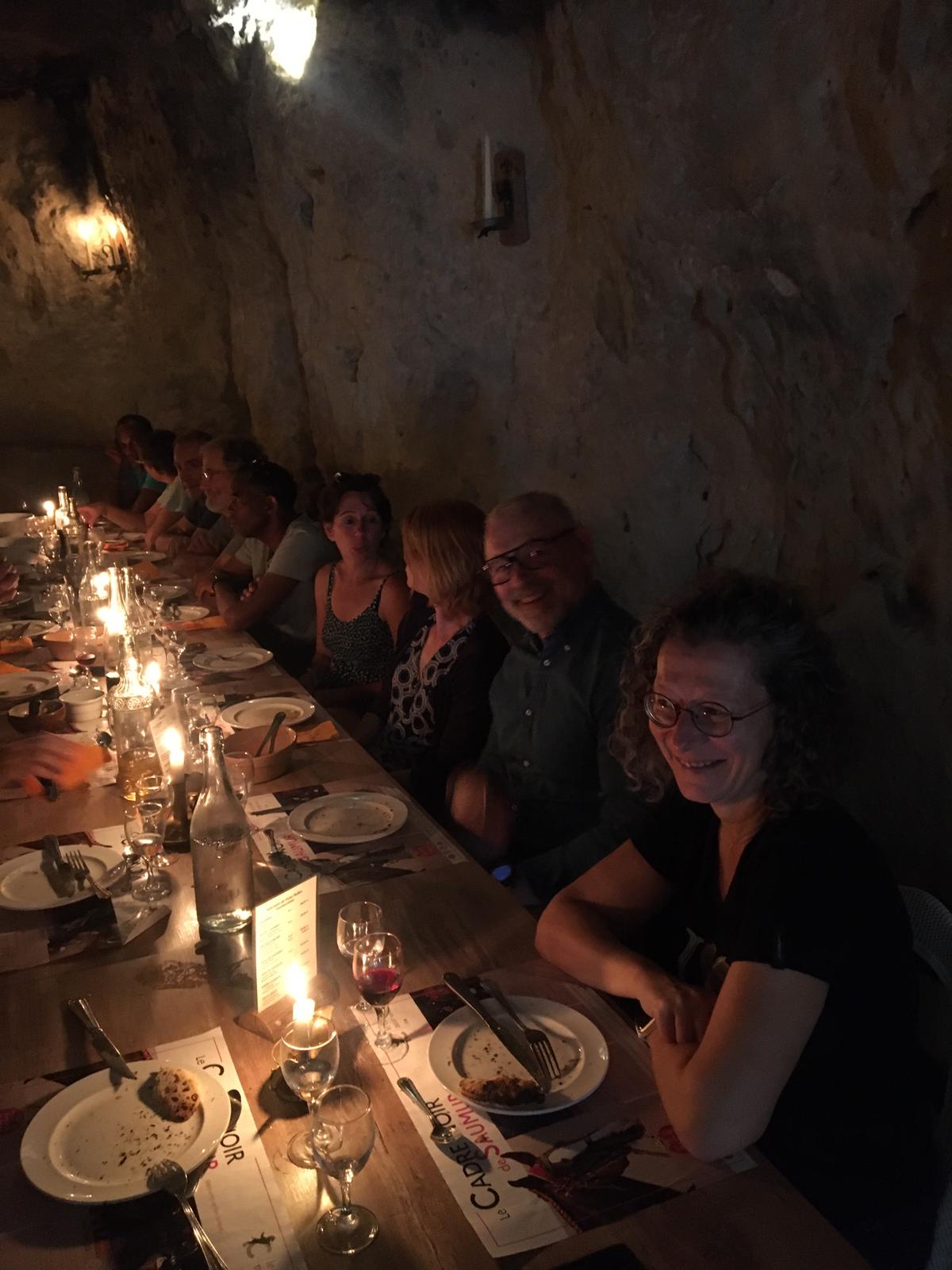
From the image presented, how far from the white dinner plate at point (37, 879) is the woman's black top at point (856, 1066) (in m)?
1.00

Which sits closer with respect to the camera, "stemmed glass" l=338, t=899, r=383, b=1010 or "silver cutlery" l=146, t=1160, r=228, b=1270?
"silver cutlery" l=146, t=1160, r=228, b=1270

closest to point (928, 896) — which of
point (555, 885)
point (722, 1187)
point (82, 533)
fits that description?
point (722, 1187)

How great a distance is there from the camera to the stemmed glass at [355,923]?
1.34 metres

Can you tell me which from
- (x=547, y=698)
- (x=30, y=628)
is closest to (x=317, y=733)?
(x=547, y=698)

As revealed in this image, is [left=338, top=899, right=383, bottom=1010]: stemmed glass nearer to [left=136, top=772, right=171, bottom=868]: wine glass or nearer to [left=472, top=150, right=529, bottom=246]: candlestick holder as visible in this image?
[left=136, top=772, right=171, bottom=868]: wine glass

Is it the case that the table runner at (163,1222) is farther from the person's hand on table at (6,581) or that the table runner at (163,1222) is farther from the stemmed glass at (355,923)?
the person's hand on table at (6,581)

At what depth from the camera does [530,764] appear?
2203mm

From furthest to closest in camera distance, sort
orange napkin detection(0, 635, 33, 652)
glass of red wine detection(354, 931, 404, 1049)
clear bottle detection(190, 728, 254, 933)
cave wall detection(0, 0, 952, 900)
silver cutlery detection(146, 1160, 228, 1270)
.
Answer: orange napkin detection(0, 635, 33, 652) < cave wall detection(0, 0, 952, 900) < clear bottle detection(190, 728, 254, 933) < glass of red wine detection(354, 931, 404, 1049) < silver cutlery detection(146, 1160, 228, 1270)

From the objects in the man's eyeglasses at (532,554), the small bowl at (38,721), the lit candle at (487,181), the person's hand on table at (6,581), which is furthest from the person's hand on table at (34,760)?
the lit candle at (487,181)

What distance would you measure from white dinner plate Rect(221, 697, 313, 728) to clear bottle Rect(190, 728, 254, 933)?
2.90 ft

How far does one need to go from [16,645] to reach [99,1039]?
2.23m

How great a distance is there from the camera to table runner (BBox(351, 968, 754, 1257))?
97cm

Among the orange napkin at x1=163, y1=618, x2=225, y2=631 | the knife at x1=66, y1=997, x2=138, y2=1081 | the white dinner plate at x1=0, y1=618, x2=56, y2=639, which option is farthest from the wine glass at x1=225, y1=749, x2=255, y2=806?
the white dinner plate at x1=0, y1=618, x2=56, y2=639

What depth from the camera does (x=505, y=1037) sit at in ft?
3.93
